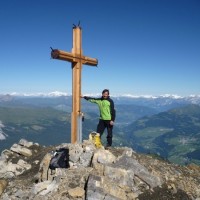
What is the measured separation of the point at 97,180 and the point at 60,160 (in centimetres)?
295

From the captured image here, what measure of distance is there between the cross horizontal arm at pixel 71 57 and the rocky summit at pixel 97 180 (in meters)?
4.76

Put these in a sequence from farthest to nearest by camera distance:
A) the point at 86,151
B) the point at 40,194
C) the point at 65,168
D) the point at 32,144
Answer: the point at 32,144 < the point at 86,151 < the point at 65,168 < the point at 40,194

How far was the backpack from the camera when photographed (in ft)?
47.0

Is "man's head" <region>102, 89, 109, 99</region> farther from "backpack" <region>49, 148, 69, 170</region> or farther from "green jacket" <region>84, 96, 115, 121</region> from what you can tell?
"backpack" <region>49, 148, 69, 170</region>

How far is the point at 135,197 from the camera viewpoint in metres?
12.6

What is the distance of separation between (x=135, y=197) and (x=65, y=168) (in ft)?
11.7

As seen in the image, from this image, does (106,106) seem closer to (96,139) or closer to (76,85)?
(96,139)

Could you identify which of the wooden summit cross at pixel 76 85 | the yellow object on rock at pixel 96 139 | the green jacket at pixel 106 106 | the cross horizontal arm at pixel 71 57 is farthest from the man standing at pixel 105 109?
the cross horizontal arm at pixel 71 57

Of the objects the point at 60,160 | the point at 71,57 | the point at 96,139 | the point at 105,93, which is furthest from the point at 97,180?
the point at 71,57

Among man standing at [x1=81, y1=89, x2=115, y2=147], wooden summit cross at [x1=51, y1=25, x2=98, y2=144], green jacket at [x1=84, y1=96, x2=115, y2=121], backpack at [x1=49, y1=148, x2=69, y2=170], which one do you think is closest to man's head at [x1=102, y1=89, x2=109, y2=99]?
man standing at [x1=81, y1=89, x2=115, y2=147]

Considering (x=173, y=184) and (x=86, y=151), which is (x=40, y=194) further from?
(x=173, y=184)

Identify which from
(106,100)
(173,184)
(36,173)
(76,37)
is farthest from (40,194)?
(76,37)

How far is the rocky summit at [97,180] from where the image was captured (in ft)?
40.1

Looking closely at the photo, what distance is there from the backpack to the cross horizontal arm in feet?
16.4
